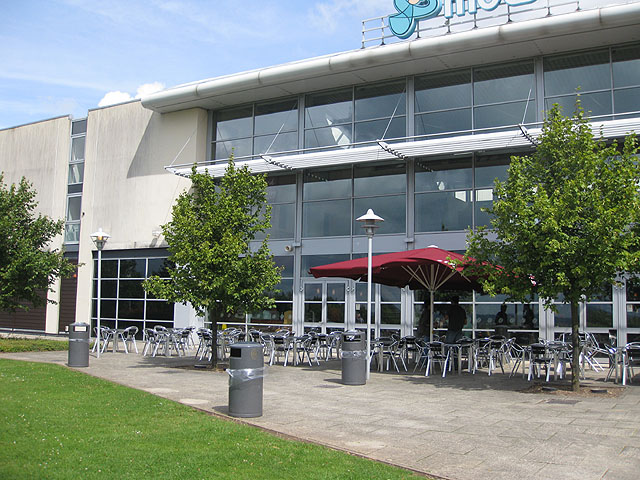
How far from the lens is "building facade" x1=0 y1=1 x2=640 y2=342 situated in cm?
1831

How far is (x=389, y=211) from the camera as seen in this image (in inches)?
827

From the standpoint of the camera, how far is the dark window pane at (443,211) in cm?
1959

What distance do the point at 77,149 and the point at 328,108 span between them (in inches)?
510

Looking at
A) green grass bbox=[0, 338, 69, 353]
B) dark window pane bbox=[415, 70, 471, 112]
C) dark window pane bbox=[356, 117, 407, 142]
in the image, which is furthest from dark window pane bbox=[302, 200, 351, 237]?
green grass bbox=[0, 338, 69, 353]

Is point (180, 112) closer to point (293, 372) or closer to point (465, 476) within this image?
point (293, 372)

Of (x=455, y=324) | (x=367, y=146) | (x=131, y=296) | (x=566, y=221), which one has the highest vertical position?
(x=367, y=146)

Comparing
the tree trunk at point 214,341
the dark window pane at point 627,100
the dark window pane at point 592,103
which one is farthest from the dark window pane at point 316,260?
the dark window pane at point 627,100

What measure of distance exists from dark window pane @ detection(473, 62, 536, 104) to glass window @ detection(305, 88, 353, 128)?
450cm

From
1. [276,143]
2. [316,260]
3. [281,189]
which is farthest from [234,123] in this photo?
[316,260]

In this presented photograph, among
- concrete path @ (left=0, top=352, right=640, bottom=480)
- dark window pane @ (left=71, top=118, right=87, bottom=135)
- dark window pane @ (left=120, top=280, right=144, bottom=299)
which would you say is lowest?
concrete path @ (left=0, top=352, right=640, bottom=480)

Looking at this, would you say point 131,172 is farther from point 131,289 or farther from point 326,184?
point 326,184

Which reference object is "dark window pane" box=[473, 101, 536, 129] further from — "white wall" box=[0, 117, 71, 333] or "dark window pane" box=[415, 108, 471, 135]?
"white wall" box=[0, 117, 71, 333]

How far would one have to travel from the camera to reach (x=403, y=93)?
21.3 meters

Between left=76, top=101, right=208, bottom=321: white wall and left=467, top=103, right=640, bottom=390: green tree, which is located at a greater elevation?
left=76, top=101, right=208, bottom=321: white wall
